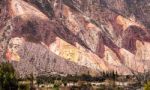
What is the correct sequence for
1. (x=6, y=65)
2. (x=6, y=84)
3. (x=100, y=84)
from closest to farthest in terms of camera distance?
(x=6, y=84) → (x=6, y=65) → (x=100, y=84)

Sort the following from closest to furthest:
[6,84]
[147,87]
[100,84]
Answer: [147,87], [6,84], [100,84]

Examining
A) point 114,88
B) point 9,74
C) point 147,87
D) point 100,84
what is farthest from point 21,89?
point 100,84

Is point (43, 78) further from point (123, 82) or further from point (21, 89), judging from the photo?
point (21, 89)

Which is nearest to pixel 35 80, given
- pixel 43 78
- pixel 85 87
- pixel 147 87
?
pixel 43 78

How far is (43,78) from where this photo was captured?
198125mm

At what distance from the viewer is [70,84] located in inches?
7407

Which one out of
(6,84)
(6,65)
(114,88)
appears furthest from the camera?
(114,88)

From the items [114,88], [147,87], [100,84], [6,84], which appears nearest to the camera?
[147,87]

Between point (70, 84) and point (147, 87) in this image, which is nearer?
point (147, 87)

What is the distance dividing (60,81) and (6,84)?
4470 inches

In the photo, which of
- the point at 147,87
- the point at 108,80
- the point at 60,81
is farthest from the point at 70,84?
the point at 147,87

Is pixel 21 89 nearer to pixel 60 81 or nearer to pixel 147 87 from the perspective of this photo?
pixel 147 87

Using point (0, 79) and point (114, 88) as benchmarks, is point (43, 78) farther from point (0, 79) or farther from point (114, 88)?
point (0, 79)

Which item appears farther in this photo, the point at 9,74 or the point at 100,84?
the point at 100,84
